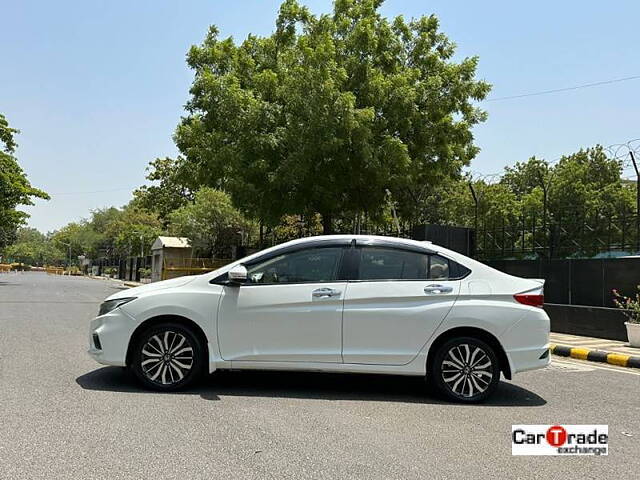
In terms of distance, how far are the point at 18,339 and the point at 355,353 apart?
6769mm

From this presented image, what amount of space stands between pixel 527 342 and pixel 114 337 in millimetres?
4362

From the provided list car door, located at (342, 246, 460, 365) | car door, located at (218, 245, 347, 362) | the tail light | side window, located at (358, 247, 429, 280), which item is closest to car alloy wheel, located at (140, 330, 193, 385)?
car door, located at (218, 245, 347, 362)

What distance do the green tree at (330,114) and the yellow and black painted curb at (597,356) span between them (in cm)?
651

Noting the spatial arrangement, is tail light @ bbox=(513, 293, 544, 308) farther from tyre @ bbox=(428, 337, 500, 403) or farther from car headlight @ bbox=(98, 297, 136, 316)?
car headlight @ bbox=(98, 297, 136, 316)

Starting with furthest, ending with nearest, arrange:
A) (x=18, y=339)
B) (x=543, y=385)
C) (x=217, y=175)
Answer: (x=217, y=175) → (x=18, y=339) → (x=543, y=385)

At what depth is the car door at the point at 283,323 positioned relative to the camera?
247 inches

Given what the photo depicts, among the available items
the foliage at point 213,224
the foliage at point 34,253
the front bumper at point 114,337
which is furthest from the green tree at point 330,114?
the foliage at point 34,253

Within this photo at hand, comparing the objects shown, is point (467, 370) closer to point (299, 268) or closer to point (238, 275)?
point (299, 268)

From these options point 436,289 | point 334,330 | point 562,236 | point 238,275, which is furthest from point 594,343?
point 238,275

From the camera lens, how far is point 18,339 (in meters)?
10.2

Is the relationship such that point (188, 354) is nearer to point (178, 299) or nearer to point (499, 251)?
point (178, 299)

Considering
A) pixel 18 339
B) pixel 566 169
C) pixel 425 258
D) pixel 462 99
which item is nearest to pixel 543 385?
pixel 425 258

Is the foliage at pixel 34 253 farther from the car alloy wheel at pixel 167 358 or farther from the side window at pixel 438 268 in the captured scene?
the side window at pixel 438 268

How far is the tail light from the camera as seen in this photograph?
639cm
